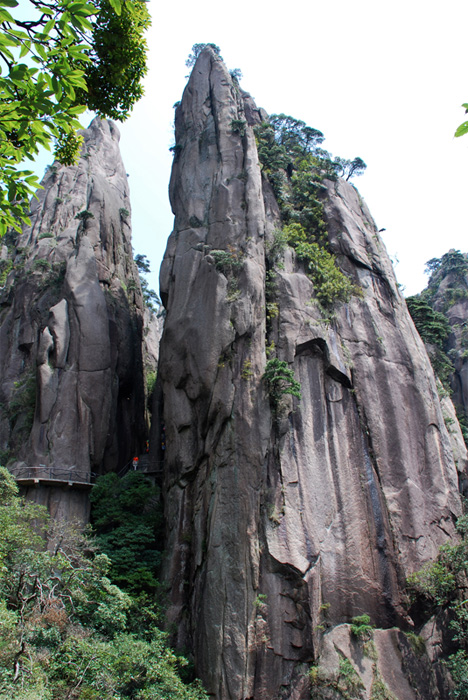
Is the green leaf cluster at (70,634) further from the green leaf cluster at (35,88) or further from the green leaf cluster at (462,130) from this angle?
the green leaf cluster at (462,130)

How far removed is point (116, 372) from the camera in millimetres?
30297

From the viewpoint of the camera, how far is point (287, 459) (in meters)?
20.0

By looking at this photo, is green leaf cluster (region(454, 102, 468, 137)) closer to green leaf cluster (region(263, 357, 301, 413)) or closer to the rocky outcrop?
green leaf cluster (region(263, 357, 301, 413))

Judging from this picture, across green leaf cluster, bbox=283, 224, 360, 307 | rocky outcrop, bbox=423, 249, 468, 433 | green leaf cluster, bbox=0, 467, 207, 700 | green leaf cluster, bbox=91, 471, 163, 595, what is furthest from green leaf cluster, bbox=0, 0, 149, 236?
rocky outcrop, bbox=423, 249, 468, 433

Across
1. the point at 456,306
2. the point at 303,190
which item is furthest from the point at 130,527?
the point at 456,306

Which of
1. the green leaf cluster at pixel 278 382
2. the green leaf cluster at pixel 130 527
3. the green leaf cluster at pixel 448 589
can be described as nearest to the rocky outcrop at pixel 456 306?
the green leaf cluster at pixel 448 589

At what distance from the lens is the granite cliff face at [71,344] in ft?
82.6

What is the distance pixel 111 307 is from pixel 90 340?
4.57 metres

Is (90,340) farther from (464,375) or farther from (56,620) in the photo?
(464,375)

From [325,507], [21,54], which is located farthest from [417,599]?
[21,54]

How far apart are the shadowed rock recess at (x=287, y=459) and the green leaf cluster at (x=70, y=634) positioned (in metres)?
2.42

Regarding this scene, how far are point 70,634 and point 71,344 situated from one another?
51.5 feet

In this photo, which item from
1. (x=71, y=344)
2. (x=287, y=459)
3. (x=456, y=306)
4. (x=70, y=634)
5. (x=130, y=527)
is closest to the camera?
(x=70, y=634)

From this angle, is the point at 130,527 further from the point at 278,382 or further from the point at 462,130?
the point at 462,130
